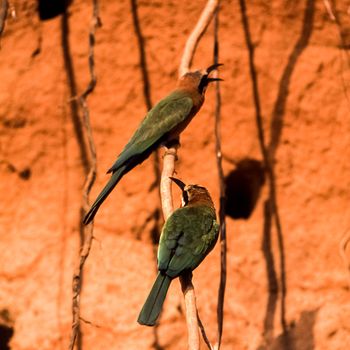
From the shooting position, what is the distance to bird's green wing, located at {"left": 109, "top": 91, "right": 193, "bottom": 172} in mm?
3803

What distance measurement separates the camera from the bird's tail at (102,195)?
139 inches

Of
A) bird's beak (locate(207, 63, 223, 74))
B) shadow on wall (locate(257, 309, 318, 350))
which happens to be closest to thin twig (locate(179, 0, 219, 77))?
bird's beak (locate(207, 63, 223, 74))

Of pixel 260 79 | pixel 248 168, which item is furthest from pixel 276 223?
pixel 260 79

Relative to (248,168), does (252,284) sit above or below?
below

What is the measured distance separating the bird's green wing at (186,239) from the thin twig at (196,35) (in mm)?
630

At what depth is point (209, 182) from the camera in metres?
4.44

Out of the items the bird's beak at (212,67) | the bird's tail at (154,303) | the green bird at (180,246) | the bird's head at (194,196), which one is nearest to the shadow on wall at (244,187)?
the bird's beak at (212,67)

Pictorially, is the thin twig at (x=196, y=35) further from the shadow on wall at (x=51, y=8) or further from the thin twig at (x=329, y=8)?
the shadow on wall at (x=51, y=8)

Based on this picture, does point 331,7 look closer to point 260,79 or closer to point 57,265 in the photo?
point 260,79

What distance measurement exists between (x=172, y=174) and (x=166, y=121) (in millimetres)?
516

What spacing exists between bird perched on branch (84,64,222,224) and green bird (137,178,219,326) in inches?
10.1

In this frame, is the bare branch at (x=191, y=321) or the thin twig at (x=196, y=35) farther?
the thin twig at (x=196, y=35)

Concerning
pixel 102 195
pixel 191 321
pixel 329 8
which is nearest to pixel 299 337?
pixel 102 195

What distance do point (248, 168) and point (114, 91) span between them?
0.61 metres
